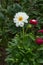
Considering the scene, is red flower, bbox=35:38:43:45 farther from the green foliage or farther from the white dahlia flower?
the white dahlia flower

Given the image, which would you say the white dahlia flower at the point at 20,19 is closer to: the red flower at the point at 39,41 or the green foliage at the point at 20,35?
the green foliage at the point at 20,35

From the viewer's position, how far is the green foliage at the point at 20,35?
2959 millimetres

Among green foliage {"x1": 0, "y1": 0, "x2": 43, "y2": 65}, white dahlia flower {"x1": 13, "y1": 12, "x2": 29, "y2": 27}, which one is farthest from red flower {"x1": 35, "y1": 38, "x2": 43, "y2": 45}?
white dahlia flower {"x1": 13, "y1": 12, "x2": 29, "y2": 27}

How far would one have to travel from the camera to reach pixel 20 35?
127 inches

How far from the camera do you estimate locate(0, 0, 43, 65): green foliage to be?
2959mm

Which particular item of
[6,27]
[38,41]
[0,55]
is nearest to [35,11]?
[6,27]

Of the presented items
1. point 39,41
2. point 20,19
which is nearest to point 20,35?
point 20,19

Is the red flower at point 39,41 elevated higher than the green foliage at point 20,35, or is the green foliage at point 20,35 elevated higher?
the red flower at point 39,41

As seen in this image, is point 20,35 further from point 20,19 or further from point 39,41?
point 39,41

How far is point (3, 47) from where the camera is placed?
149 inches

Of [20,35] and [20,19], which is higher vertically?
[20,19]

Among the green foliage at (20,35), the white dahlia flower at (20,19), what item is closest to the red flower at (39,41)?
the green foliage at (20,35)

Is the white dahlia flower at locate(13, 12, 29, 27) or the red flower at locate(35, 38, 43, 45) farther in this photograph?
A: the white dahlia flower at locate(13, 12, 29, 27)

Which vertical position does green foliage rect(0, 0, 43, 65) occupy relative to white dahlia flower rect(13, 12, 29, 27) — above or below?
below
